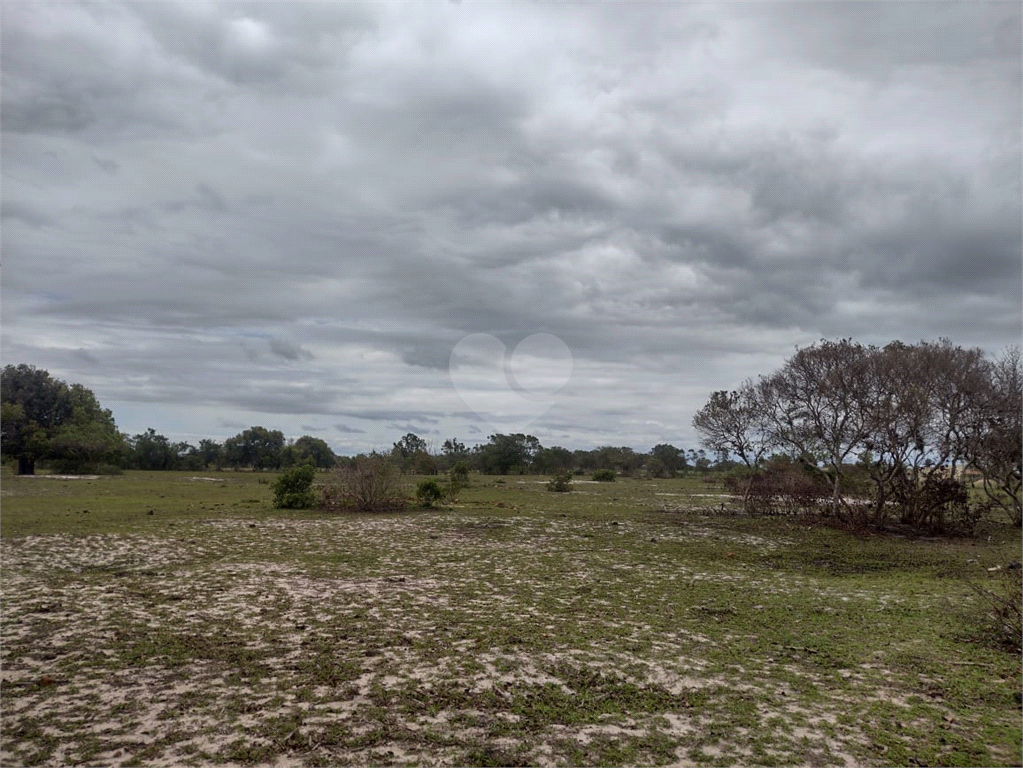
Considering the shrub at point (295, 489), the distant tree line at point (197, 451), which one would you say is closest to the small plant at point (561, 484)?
the distant tree line at point (197, 451)

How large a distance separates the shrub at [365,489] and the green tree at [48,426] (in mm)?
39029

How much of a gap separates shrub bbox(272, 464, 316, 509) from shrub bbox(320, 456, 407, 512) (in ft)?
2.85

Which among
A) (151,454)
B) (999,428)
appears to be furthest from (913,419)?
(151,454)

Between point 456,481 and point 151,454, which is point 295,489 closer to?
point 456,481

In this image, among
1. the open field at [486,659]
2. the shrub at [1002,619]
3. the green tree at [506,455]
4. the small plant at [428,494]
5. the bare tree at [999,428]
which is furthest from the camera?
the green tree at [506,455]

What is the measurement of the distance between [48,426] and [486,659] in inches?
2674

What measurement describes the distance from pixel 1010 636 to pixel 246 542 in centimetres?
1639

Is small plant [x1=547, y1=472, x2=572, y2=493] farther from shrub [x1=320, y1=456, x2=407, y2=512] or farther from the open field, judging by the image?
the open field

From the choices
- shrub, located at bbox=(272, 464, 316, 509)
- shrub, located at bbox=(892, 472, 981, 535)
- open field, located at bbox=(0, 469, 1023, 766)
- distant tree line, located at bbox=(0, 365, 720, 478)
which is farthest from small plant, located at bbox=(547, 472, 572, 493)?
open field, located at bbox=(0, 469, 1023, 766)

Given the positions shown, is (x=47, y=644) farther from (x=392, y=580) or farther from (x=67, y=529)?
(x=67, y=529)

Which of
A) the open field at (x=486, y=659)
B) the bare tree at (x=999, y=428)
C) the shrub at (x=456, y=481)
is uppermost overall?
the bare tree at (x=999, y=428)

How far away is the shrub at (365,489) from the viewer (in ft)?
96.7

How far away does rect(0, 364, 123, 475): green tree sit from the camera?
183 ft

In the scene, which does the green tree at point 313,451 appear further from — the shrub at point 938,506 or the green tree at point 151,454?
the shrub at point 938,506
